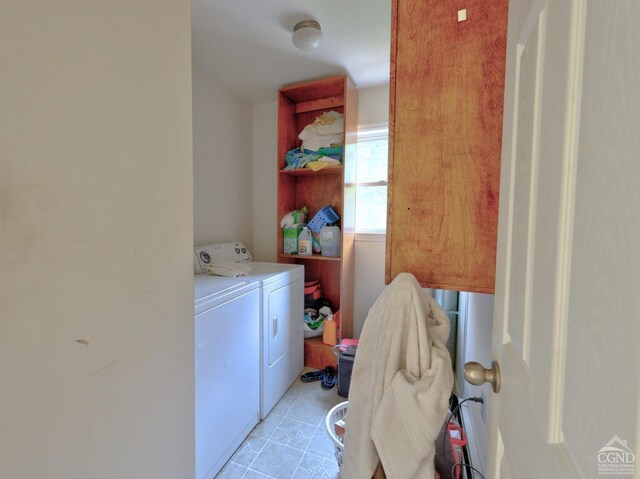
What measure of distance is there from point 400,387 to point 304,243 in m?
1.69

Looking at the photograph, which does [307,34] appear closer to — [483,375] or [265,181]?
[265,181]

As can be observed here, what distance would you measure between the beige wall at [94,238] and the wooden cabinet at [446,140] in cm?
69

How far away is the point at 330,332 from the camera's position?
Result: 2.36m

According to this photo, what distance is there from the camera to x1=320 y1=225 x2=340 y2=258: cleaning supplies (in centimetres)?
233

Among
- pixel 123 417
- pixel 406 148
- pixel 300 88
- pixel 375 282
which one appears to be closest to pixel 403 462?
pixel 123 417

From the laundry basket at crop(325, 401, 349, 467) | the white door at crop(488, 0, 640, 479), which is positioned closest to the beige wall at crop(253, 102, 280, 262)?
the laundry basket at crop(325, 401, 349, 467)

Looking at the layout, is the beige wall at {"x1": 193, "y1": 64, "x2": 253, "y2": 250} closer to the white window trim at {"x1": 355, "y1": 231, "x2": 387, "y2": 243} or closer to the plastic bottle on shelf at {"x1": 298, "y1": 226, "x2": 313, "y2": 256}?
the plastic bottle on shelf at {"x1": 298, "y1": 226, "x2": 313, "y2": 256}

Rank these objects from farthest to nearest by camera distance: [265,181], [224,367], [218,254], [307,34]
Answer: [265,181], [218,254], [307,34], [224,367]

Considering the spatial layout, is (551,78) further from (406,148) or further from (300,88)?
(300,88)

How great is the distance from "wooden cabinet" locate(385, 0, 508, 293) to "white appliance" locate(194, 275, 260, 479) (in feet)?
3.07

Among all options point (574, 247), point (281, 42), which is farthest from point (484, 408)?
point (281, 42)

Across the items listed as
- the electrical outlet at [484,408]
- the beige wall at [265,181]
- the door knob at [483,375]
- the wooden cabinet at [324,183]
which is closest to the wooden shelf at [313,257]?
the wooden cabinet at [324,183]

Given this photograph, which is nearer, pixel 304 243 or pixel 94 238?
pixel 94 238

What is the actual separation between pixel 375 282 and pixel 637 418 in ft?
7.60
